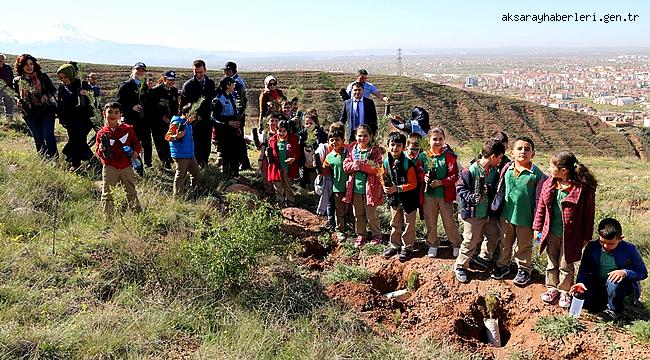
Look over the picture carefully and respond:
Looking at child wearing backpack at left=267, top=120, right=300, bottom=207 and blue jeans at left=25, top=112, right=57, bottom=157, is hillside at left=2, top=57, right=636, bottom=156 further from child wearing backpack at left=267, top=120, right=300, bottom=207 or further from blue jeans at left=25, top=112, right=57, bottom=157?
blue jeans at left=25, top=112, right=57, bottom=157

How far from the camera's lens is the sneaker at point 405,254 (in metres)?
5.36

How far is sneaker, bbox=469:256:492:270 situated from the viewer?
5008 millimetres

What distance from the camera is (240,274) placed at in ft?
15.0

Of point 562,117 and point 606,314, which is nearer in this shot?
point 606,314

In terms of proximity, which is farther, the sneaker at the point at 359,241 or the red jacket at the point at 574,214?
the sneaker at the point at 359,241

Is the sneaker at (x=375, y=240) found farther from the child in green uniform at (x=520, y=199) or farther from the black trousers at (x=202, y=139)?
the black trousers at (x=202, y=139)

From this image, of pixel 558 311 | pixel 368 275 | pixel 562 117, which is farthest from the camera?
pixel 562 117

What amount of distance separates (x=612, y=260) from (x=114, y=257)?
4755mm

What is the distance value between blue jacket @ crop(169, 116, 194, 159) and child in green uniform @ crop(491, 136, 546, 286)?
4.17m

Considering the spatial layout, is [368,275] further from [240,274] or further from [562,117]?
[562,117]

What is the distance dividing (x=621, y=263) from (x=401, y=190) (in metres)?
2.17

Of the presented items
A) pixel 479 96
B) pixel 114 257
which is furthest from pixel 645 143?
pixel 114 257

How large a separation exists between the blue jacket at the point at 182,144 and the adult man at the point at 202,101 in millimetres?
600

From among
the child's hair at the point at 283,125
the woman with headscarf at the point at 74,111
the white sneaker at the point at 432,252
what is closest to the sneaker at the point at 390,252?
the white sneaker at the point at 432,252
